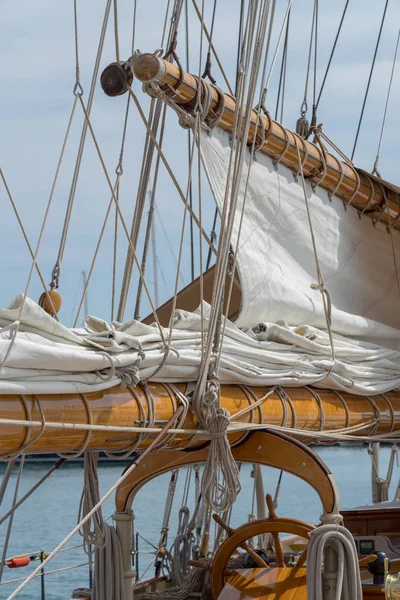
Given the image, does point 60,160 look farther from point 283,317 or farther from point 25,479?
point 25,479

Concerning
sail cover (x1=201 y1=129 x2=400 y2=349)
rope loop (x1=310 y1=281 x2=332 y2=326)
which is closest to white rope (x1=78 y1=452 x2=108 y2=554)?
sail cover (x1=201 y1=129 x2=400 y2=349)

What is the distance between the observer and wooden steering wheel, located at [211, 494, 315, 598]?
4.14m

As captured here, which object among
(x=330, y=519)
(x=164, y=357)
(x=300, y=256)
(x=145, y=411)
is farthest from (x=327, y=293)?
(x=145, y=411)

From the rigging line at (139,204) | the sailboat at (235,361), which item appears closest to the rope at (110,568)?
the sailboat at (235,361)

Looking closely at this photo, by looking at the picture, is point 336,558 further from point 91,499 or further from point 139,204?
point 139,204

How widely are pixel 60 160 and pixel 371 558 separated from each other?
246 centimetres

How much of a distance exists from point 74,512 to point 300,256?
2312 centimetres

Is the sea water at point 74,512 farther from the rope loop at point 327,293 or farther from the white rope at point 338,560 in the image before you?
the white rope at point 338,560

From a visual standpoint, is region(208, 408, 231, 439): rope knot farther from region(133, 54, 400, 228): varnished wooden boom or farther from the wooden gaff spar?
the wooden gaff spar

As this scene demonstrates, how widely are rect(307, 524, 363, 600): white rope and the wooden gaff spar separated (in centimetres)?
198

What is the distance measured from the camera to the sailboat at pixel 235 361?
335cm

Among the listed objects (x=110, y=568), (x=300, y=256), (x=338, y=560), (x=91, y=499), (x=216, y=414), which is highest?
(x=300, y=256)

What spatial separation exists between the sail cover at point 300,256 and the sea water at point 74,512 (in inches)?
92.4

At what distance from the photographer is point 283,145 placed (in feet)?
18.2
